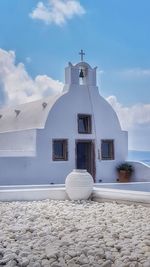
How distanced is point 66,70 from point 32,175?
424 centimetres

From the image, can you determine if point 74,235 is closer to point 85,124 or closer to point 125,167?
point 85,124

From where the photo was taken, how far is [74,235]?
5.30 m

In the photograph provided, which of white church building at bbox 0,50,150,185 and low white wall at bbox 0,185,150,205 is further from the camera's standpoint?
white church building at bbox 0,50,150,185

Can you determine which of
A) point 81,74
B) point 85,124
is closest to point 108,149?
point 85,124

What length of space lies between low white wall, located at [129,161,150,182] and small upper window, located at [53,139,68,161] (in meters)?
2.81

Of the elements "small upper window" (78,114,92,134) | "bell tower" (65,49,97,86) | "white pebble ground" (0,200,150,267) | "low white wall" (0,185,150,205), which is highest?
"bell tower" (65,49,97,86)

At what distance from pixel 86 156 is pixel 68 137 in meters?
1.17

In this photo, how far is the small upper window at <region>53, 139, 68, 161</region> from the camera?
14586 mm

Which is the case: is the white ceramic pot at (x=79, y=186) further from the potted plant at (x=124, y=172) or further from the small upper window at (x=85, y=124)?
the potted plant at (x=124, y=172)

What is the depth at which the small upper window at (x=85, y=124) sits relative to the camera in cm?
1521

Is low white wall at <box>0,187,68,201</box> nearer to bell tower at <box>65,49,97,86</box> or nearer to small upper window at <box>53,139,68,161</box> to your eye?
small upper window at <box>53,139,68,161</box>

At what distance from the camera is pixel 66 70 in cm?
1540

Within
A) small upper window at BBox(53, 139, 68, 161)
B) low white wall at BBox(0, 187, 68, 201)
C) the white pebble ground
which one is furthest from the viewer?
small upper window at BBox(53, 139, 68, 161)

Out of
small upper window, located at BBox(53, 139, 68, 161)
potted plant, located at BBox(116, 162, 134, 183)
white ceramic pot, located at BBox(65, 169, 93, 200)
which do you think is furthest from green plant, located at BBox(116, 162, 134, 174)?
white ceramic pot, located at BBox(65, 169, 93, 200)
